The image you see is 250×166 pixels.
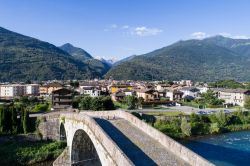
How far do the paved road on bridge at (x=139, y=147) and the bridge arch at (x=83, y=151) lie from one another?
15.2 ft

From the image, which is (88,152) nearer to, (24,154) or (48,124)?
(24,154)

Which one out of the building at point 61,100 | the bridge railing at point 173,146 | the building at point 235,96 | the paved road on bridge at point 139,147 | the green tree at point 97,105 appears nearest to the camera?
the bridge railing at point 173,146

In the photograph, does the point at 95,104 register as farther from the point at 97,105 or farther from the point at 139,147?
the point at 139,147

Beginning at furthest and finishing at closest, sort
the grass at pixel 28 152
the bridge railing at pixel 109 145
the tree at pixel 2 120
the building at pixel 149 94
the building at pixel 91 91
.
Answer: the building at pixel 91 91
the building at pixel 149 94
the tree at pixel 2 120
the grass at pixel 28 152
the bridge railing at pixel 109 145

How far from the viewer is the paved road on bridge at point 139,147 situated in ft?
59.2

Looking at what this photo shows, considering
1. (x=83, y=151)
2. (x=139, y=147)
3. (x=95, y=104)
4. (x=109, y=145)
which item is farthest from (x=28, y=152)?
(x=109, y=145)

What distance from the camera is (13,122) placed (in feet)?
157

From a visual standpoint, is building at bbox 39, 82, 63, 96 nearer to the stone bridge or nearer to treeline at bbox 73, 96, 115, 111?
treeline at bbox 73, 96, 115, 111

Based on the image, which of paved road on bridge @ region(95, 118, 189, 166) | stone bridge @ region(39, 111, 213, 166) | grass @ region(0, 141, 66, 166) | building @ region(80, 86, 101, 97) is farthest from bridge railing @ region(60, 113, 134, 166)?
building @ region(80, 86, 101, 97)

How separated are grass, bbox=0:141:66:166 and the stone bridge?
17.8 feet

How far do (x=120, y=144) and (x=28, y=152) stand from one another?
2389cm

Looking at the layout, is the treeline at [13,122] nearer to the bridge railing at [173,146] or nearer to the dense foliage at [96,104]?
the dense foliage at [96,104]

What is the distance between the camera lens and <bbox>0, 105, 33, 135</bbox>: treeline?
47.4 meters

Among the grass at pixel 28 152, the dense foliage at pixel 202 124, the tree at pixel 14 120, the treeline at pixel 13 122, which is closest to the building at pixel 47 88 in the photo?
the dense foliage at pixel 202 124
